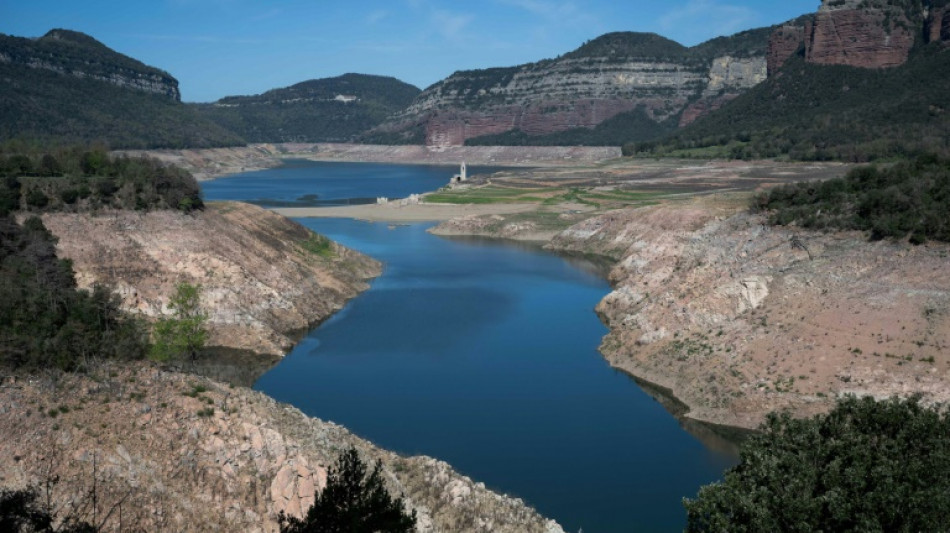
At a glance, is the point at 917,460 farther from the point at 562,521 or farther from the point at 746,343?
the point at 746,343

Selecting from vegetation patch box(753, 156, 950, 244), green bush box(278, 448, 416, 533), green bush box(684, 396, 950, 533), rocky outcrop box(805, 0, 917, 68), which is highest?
rocky outcrop box(805, 0, 917, 68)

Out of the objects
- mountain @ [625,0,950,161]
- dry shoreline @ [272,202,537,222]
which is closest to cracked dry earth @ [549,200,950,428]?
dry shoreline @ [272,202,537,222]

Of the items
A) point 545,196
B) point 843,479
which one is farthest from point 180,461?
point 545,196

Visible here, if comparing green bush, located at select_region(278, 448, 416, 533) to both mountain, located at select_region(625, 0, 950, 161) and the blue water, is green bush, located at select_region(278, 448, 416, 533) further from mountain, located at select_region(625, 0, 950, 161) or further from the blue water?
the blue water

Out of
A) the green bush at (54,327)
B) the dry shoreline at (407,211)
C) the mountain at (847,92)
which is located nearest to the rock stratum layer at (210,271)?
the green bush at (54,327)

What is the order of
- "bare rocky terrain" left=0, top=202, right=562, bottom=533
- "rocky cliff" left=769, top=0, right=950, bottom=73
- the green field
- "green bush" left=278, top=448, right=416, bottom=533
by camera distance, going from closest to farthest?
"green bush" left=278, top=448, right=416, bottom=533, "bare rocky terrain" left=0, top=202, right=562, bottom=533, the green field, "rocky cliff" left=769, top=0, right=950, bottom=73

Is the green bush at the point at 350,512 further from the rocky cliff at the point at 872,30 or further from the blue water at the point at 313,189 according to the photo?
the rocky cliff at the point at 872,30
